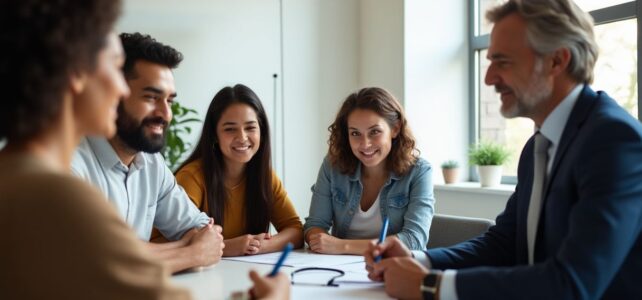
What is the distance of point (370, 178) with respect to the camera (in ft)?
8.51

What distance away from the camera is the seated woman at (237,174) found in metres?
2.49

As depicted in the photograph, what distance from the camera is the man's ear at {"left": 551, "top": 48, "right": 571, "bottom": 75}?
4.96 ft

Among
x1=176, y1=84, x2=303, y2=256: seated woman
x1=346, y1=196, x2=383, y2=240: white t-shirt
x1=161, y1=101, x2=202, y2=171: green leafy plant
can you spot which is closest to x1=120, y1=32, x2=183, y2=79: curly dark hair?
x1=176, y1=84, x2=303, y2=256: seated woman

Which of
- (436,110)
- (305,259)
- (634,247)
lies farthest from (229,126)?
(436,110)

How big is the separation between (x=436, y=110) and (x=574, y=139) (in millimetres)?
3082

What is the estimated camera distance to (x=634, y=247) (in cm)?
137

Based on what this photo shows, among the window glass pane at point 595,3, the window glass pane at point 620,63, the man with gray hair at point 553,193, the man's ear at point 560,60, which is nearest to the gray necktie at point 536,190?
the man with gray hair at point 553,193

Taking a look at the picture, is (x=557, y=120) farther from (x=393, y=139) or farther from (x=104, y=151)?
(x=104, y=151)

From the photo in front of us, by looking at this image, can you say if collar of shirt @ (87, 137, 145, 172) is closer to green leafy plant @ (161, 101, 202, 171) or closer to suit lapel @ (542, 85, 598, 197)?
suit lapel @ (542, 85, 598, 197)

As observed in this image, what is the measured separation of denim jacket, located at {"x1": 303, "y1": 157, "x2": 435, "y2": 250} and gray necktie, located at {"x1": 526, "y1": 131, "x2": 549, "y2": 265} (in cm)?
76

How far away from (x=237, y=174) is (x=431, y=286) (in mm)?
1409

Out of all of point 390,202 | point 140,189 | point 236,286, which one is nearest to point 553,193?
point 236,286

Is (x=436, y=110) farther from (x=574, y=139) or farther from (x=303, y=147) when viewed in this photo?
(x=574, y=139)

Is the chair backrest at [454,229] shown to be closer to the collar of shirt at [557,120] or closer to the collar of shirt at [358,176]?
the collar of shirt at [358,176]
